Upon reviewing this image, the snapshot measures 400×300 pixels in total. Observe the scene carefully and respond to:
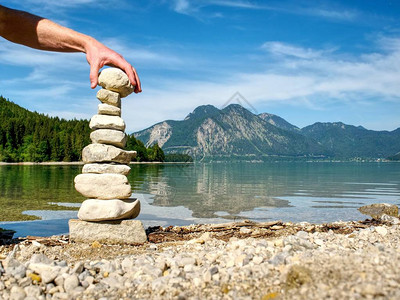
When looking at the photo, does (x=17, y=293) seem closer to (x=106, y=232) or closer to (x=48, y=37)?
(x=106, y=232)

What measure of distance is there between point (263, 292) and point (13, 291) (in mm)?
3765

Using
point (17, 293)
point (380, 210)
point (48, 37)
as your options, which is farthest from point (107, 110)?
point (380, 210)

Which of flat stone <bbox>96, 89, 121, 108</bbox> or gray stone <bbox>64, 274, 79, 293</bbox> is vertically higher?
flat stone <bbox>96, 89, 121, 108</bbox>

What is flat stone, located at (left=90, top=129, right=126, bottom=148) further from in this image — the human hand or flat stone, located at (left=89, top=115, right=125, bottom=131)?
the human hand

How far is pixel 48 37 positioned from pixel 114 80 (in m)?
2.88

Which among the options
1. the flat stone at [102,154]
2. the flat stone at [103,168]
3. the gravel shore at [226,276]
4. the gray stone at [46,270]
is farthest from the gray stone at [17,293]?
the flat stone at [102,154]

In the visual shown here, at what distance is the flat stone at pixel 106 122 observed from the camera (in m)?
10.5

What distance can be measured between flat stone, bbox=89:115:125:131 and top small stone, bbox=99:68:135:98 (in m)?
0.87

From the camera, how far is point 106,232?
396 inches

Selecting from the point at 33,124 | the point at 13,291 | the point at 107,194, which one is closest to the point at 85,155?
the point at 107,194

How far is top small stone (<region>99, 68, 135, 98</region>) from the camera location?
10.2 m

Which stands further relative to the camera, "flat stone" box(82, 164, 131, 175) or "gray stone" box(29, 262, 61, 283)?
"flat stone" box(82, 164, 131, 175)

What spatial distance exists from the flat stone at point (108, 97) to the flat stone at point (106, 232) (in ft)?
11.6

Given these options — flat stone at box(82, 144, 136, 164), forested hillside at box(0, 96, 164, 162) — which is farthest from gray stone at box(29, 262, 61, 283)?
forested hillside at box(0, 96, 164, 162)
